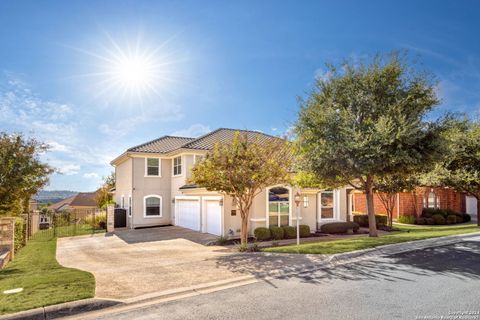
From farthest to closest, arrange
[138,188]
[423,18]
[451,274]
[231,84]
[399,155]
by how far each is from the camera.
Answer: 1. [138,188]
2. [231,84]
3. [423,18]
4. [399,155]
5. [451,274]

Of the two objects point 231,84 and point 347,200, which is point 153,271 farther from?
point 347,200

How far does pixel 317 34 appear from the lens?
15.5 meters

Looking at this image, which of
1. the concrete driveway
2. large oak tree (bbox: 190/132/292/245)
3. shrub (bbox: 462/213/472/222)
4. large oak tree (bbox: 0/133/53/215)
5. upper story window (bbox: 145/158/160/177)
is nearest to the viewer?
the concrete driveway

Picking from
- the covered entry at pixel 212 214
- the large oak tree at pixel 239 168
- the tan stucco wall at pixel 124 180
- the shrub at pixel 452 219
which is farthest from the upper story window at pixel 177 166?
the shrub at pixel 452 219

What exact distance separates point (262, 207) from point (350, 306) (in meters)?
13.1

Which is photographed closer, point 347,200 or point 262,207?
point 262,207

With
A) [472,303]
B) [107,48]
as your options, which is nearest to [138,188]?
[107,48]

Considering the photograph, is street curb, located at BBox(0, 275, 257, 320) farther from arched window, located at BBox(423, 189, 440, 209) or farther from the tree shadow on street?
arched window, located at BBox(423, 189, 440, 209)

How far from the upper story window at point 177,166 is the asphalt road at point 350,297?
1744 cm

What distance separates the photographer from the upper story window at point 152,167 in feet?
84.7

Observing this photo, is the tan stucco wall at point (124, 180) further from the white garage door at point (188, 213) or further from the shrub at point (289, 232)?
the shrub at point (289, 232)

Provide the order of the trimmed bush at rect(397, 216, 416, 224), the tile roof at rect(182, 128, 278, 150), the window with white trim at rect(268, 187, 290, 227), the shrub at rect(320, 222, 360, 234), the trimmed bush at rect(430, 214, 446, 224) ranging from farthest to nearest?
the trimmed bush at rect(397, 216, 416, 224)
the trimmed bush at rect(430, 214, 446, 224)
the tile roof at rect(182, 128, 278, 150)
the shrub at rect(320, 222, 360, 234)
the window with white trim at rect(268, 187, 290, 227)

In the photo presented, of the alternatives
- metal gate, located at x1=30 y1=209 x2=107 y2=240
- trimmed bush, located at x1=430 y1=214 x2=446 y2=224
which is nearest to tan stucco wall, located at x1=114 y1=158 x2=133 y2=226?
metal gate, located at x1=30 y1=209 x2=107 y2=240

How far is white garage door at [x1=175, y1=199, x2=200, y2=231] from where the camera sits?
21938 mm
